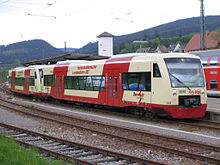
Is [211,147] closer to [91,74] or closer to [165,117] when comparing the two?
[165,117]

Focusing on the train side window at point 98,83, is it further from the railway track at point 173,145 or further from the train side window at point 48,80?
the train side window at point 48,80

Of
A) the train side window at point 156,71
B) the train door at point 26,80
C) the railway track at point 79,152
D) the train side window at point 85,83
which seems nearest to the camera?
the railway track at point 79,152

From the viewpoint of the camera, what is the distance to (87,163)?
7668 mm

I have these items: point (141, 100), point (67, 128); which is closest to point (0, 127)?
point (67, 128)

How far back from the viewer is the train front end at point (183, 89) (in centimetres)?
1437

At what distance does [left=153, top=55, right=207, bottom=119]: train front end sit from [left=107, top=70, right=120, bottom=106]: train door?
11.4 ft

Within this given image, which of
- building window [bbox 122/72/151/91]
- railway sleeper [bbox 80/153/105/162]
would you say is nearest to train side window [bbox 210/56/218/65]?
building window [bbox 122/72/151/91]

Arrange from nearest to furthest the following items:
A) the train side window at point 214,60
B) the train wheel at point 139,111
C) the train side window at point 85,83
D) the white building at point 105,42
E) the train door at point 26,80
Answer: the train wheel at point 139,111 < the train side window at point 85,83 < the train side window at point 214,60 < the train door at point 26,80 < the white building at point 105,42

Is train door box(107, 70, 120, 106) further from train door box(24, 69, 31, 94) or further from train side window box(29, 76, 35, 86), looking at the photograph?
train door box(24, 69, 31, 94)

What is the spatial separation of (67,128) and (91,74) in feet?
22.3

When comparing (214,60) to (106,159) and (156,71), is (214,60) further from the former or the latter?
(106,159)

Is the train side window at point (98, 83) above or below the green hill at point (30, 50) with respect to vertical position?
Answer: below

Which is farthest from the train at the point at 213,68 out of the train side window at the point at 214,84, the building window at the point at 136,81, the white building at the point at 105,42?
the white building at the point at 105,42

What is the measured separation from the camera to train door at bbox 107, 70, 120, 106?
17.6 m
